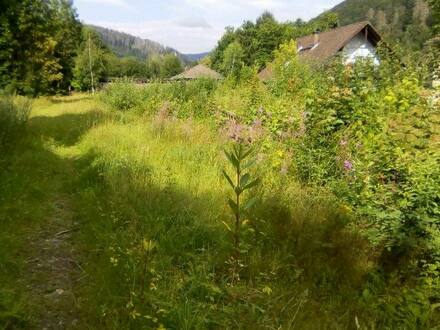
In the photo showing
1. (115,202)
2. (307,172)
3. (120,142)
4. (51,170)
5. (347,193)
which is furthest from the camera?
(120,142)

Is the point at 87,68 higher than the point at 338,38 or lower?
lower

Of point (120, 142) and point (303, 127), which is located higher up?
point (303, 127)

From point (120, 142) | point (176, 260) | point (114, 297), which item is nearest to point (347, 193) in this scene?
point (176, 260)

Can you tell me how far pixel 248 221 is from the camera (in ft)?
10.6

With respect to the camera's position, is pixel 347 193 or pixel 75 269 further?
pixel 347 193

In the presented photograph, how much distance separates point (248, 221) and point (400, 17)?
105656 millimetres

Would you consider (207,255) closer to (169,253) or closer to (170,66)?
(169,253)

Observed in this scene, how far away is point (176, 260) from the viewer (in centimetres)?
320

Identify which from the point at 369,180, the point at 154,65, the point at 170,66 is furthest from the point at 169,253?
the point at 154,65

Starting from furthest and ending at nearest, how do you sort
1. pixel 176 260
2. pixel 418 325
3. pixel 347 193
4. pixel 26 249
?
pixel 347 193 < pixel 26 249 < pixel 176 260 < pixel 418 325

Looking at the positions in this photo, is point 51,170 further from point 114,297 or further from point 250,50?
point 250,50

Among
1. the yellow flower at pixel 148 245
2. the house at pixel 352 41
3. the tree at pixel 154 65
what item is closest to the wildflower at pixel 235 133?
the yellow flower at pixel 148 245

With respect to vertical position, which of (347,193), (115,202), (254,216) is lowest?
(115,202)

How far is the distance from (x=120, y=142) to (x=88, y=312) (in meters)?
4.68
